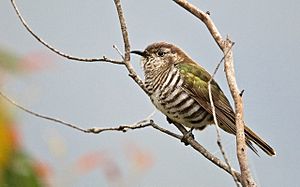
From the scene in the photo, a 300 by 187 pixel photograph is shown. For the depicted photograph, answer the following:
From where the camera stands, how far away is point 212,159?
0.73 metres

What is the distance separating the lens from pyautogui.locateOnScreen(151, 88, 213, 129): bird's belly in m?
1.28

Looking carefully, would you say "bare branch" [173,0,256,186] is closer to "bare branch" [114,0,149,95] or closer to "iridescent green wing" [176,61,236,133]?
"bare branch" [114,0,149,95]

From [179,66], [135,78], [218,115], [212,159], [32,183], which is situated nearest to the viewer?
[32,183]

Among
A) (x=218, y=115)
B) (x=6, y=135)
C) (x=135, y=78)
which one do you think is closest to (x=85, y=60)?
(x=135, y=78)

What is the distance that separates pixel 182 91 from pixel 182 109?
53 millimetres

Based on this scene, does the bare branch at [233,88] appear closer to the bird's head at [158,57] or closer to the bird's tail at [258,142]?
the bird's tail at [258,142]

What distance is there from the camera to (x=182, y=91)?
1.32 meters

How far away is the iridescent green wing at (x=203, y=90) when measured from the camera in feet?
4.20

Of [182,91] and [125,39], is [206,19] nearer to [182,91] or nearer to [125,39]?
[125,39]

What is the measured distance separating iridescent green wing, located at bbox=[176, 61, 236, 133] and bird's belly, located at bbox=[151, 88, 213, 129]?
2cm

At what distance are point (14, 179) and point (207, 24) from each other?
0.99 feet

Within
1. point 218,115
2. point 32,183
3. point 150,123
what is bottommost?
point 32,183

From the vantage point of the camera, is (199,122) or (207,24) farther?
(199,122)

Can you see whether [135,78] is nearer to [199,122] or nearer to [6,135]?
[6,135]
